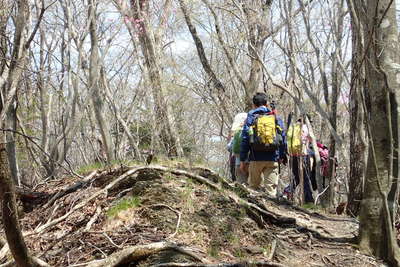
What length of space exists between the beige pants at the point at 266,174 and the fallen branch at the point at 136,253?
2983 millimetres

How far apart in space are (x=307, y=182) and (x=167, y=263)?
4936 mm

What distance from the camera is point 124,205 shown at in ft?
14.1

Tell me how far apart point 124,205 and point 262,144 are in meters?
2.34

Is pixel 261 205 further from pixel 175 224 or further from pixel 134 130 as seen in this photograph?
pixel 134 130

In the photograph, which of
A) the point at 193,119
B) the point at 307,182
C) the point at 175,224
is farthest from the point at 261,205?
the point at 193,119

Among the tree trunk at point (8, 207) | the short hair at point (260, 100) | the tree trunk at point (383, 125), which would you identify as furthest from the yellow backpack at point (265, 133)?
the tree trunk at point (8, 207)

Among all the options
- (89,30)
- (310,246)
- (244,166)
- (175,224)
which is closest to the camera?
(175,224)

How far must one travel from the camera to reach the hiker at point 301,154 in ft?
23.4

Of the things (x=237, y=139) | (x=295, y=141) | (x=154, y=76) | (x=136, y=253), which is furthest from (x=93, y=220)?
(x=154, y=76)

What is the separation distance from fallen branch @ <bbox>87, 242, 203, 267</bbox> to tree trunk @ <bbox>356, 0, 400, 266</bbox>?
1.67 meters

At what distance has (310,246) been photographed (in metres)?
4.47

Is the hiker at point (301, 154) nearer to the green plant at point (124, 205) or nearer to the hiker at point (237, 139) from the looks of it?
the hiker at point (237, 139)

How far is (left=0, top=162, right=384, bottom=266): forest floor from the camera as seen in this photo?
3.66m

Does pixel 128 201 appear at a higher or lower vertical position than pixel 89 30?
lower
